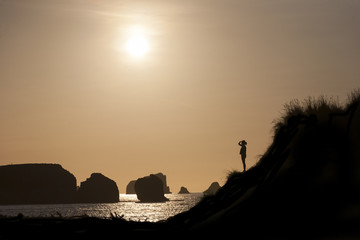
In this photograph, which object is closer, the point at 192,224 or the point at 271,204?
the point at 271,204

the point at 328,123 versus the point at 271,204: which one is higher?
the point at 328,123

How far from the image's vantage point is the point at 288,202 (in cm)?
420

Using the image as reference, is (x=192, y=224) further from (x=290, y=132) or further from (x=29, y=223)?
(x=29, y=223)

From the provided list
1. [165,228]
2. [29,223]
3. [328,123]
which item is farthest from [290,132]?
[29,223]

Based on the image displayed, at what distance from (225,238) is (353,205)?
39.6 inches

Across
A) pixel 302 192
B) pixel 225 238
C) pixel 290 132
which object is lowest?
pixel 225 238

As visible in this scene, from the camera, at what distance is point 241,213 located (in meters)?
4.38

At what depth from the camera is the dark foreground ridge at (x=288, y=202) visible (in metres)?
3.98

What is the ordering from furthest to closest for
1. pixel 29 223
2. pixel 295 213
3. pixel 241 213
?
pixel 29 223, pixel 241 213, pixel 295 213

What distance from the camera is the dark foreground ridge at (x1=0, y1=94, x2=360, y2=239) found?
13.0 feet

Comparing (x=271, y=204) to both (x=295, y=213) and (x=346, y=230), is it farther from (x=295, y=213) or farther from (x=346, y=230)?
(x=346, y=230)

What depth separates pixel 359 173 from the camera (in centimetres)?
414

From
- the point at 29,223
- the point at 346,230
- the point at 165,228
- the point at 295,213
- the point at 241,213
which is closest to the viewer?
the point at 346,230

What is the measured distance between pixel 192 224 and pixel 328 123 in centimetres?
147
